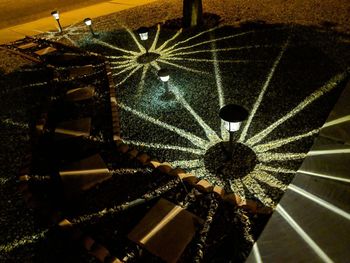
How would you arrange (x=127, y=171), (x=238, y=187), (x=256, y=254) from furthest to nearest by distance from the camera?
1. (x=127, y=171)
2. (x=238, y=187)
3. (x=256, y=254)

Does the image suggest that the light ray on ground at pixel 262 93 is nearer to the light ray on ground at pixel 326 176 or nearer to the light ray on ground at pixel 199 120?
the light ray on ground at pixel 199 120

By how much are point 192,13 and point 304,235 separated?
22.0ft

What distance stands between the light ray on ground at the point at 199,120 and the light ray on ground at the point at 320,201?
1.39 metres

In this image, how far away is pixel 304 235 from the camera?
9.58 feet

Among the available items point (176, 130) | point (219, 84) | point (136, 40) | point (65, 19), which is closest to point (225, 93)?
point (219, 84)

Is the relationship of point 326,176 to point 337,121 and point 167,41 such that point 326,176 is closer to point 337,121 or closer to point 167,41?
point 337,121

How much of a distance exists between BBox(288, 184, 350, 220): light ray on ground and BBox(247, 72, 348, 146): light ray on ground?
3.28ft

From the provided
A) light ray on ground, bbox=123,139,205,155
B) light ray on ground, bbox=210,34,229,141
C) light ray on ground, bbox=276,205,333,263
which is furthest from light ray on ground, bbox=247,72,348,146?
light ray on ground, bbox=276,205,333,263

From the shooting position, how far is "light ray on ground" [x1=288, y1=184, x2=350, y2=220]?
10.0 ft

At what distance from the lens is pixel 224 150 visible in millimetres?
4113

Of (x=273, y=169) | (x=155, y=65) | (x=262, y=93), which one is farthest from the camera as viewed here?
(x=155, y=65)

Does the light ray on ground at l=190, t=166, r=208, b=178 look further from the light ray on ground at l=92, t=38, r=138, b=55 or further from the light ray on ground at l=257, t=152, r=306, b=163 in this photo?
the light ray on ground at l=92, t=38, r=138, b=55

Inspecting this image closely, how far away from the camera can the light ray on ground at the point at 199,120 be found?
4.36 m

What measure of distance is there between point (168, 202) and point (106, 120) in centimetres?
231
